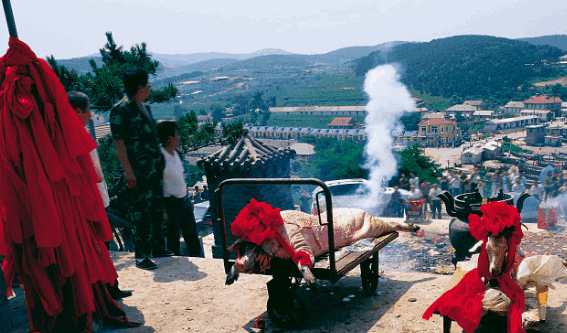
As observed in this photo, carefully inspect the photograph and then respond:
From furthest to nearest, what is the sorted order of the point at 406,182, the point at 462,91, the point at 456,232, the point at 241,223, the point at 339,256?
the point at 462,91 → the point at 406,182 → the point at 456,232 → the point at 339,256 → the point at 241,223

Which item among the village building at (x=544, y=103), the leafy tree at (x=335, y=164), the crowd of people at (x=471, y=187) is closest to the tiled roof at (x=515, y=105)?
the village building at (x=544, y=103)

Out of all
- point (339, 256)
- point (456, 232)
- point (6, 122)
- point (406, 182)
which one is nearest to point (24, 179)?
point (6, 122)

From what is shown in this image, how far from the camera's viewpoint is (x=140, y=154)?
4.61 m

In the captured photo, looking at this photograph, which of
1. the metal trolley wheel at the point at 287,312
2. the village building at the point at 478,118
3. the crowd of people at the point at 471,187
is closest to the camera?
the metal trolley wheel at the point at 287,312

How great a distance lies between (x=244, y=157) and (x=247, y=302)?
4.22 meters

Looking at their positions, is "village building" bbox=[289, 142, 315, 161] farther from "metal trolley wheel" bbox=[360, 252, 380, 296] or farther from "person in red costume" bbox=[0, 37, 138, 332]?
"person in red costume" bbox=[0, 37, 138, 332]

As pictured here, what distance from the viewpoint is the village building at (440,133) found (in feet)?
282

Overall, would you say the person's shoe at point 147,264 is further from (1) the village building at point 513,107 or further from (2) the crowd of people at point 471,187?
(1) the village building at point 513,107

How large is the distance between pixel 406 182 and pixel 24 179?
1629 centimetres

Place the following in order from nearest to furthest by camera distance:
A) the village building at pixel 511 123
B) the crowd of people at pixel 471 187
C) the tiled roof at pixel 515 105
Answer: the crowd of people at pixel 471 187 < the village building at pixel 511 123 < the tiled roof at pixel 515 105

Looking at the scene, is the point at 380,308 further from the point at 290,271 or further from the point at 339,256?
the point at 290,271

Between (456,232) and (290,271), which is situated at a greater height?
(290,271)

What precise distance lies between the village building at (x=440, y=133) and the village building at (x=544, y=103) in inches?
750

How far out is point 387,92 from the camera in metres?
99.1
